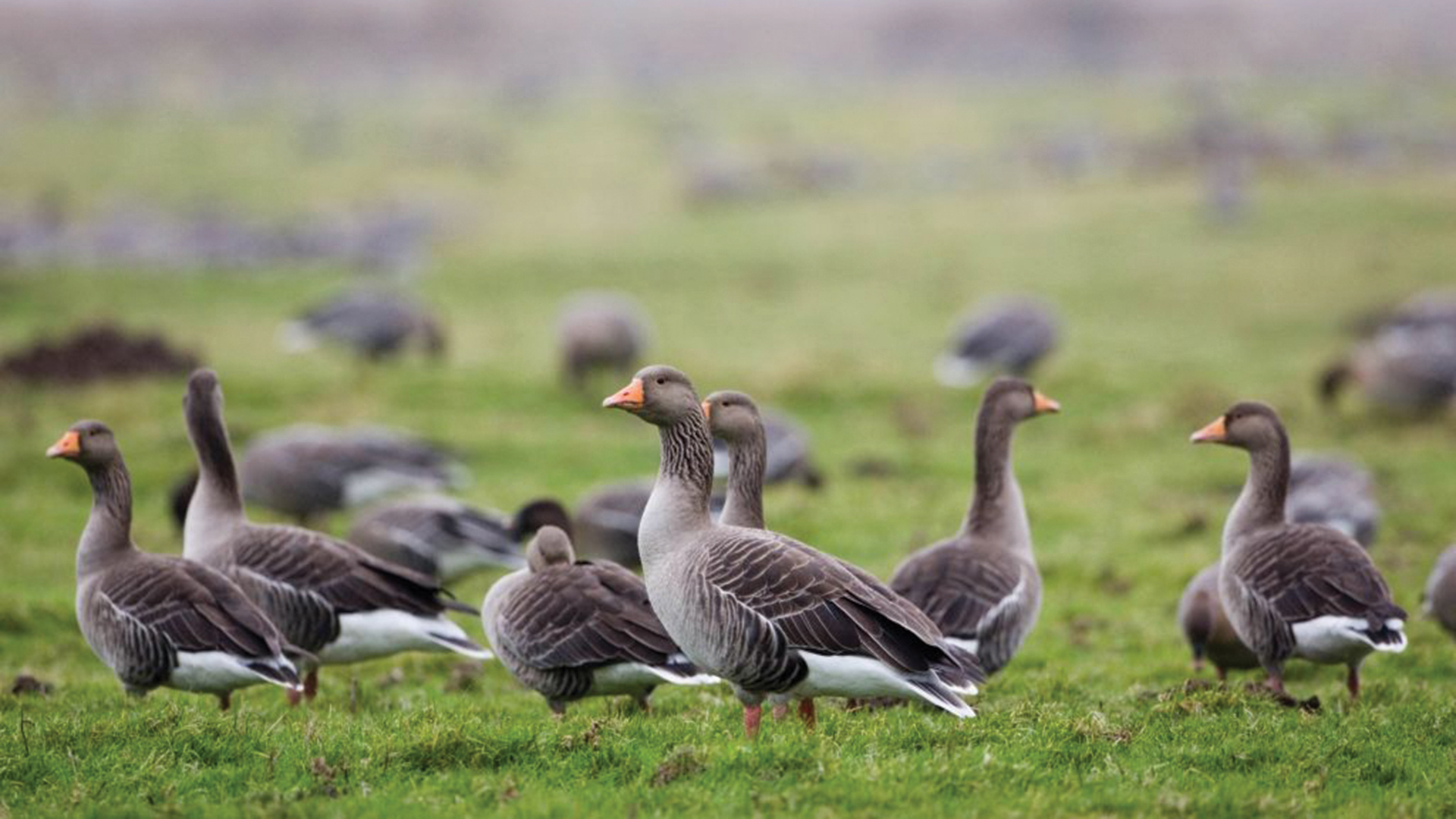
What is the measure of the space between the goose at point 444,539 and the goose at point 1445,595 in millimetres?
7872

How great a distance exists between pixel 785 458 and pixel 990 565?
7637 millimetres

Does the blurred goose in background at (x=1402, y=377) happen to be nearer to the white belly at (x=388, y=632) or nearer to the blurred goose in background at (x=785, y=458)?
the blurred goose in background at (x=785, y=458)

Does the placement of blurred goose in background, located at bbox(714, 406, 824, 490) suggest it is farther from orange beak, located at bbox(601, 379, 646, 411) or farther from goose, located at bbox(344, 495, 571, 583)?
orange beak, located at bbox(601, 379, 646, 411)

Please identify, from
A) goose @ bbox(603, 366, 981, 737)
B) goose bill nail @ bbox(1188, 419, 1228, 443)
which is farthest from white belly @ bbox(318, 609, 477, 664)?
goose bill nail @ bbox(1188, 419, 1228, 443)

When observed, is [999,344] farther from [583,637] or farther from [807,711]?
[807,711]

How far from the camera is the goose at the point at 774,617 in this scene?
7656 millimetres

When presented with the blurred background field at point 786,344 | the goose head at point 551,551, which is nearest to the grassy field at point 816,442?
the blurred background field at point 786,344

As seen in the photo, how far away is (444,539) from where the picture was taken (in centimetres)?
1411

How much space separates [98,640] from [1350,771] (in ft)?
24.6

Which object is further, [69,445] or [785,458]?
[785,458]

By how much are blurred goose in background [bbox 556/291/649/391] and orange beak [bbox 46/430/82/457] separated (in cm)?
1425

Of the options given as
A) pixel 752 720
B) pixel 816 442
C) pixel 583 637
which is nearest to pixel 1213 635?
pixel 752 720

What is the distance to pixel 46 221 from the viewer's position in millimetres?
43719

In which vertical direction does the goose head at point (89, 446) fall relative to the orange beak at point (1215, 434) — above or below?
below
